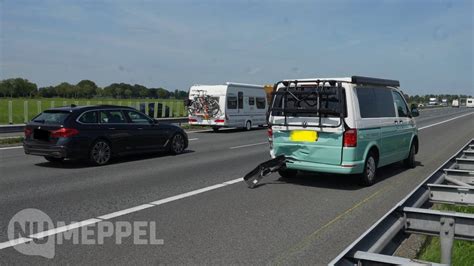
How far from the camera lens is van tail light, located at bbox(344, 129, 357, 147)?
797cm

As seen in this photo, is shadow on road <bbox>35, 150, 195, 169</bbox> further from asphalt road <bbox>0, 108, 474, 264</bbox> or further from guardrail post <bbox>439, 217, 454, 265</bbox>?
guardrail post <bbox>439, 217, 454, 265</bbox>

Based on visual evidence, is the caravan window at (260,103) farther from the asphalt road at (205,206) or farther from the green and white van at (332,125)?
the green and white van at (332,125)

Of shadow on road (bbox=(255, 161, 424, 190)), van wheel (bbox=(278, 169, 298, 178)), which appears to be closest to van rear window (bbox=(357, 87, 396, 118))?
shadow on road (bbox=(255, 161, 424, 190))

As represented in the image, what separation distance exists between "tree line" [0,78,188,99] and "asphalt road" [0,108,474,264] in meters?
58.7

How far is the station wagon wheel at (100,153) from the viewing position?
1112 centimetres

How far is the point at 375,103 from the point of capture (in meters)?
8.98

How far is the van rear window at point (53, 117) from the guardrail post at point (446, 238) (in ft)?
30.2

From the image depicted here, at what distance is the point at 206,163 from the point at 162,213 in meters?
5.28

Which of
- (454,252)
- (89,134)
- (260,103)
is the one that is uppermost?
(260,103)

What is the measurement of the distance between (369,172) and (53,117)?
294 inches

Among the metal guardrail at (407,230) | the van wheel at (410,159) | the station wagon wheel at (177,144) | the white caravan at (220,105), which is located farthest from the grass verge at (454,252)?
the white caravan at (220,105)

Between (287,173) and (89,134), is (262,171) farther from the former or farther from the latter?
(89,134)

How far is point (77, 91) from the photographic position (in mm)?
87000

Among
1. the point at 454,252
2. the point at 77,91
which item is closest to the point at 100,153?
the point at 454,252
